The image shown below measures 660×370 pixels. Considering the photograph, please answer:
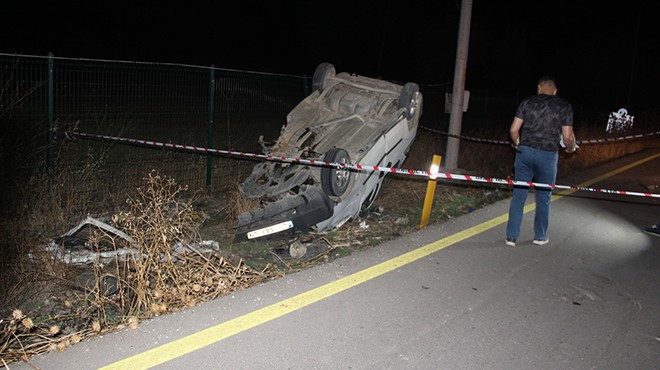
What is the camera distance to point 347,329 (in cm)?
443

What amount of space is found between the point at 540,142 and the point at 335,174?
7.54ft

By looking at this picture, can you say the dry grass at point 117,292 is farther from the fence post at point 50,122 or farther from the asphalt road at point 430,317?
the fence post at point 50,122

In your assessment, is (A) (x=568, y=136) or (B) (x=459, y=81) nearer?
(A) (x=568, y=136)

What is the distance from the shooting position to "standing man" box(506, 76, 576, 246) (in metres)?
6.49

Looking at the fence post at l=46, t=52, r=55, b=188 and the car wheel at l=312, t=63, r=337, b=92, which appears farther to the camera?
the car wheel at l=312, t=63, r=337, b=92

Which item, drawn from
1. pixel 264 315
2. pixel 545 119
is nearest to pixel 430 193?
pixel 545 119

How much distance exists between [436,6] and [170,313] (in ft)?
156

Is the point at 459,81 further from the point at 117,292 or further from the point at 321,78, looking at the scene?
the point at 117,292

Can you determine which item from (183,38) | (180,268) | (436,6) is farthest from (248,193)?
(436,6)

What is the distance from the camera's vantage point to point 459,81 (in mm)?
9898

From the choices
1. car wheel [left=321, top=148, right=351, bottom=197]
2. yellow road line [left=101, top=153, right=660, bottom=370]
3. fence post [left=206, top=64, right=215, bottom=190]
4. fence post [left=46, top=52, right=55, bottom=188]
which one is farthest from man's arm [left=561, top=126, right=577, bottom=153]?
fence post [left=46, top=52, right=55, bottom=188]

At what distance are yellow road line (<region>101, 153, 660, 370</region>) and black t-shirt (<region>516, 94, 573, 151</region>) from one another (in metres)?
1.38

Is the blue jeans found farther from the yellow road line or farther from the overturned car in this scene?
the overturned car

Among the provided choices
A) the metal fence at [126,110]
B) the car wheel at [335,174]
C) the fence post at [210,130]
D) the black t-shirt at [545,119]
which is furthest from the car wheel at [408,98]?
the fence post at [210,130]
